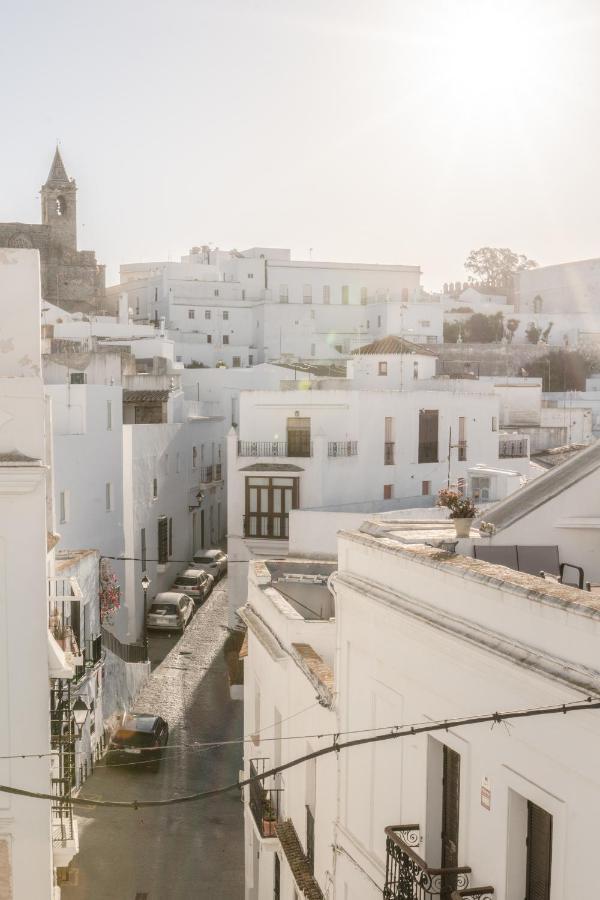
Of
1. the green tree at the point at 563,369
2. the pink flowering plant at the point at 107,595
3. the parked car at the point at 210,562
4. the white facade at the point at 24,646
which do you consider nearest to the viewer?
the white facade at the point at 24,646

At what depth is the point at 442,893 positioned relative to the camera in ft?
22.5

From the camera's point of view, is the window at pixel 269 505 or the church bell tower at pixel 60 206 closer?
the window at pixel 269 505

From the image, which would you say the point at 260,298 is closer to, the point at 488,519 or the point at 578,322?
the point at 578,322

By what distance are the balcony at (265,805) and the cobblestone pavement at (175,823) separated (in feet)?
4.43

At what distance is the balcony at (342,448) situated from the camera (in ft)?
100

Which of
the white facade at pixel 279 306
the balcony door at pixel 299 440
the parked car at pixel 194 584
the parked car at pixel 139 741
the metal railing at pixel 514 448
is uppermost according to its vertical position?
the white facade at pixel 279 306

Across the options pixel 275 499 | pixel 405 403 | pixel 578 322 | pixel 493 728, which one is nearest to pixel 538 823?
pixel 493 728

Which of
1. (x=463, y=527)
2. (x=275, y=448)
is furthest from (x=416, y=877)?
(x=275, y=448)

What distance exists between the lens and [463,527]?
9422 millimetres

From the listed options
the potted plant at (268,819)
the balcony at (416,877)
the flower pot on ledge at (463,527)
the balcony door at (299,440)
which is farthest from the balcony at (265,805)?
the balcony door at (299,440)

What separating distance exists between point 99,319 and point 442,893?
54201 mm

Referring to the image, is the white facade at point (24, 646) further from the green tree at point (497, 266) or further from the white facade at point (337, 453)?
the green tree at point (497, 266)

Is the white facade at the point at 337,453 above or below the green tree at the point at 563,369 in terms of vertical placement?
below

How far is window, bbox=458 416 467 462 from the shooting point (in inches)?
1329
